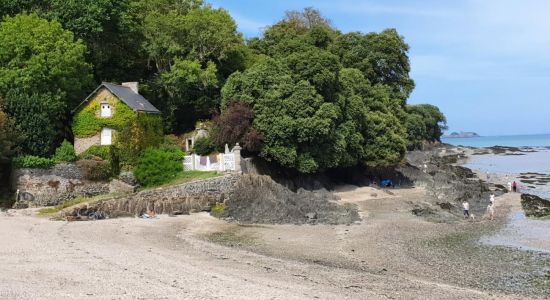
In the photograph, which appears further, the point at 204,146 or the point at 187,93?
the point at 187,93

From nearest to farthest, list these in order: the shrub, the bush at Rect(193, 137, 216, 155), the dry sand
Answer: the dry sand → the shrub → the bush at Rect(193, 137, 216, 155)

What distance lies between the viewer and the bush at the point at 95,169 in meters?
33.3

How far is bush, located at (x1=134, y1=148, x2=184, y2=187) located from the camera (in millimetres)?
33188

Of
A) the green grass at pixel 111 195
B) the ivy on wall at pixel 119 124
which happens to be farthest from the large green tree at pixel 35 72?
the green grass at pixel 111 195

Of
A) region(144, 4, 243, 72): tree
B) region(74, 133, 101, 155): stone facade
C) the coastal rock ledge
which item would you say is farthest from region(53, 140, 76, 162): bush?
the coastal rock ledge

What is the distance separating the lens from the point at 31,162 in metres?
31.9

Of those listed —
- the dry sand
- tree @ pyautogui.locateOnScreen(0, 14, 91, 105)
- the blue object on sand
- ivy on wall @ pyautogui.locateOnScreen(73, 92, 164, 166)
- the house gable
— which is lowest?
the dry sand

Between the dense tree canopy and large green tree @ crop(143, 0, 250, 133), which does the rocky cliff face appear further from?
large green tree @ crop(143, 0, 250, 133)

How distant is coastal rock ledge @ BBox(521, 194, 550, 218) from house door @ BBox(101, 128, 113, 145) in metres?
27.7

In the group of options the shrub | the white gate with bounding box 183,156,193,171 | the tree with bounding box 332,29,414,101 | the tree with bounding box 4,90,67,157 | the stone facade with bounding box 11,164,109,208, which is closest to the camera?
the shrub

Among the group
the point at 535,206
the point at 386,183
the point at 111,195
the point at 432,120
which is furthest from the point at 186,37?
the point at 432,120

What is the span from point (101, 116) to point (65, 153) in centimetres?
391

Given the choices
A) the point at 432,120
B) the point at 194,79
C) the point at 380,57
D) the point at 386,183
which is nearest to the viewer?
the point at 194,79

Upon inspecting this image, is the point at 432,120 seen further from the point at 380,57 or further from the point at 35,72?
the point at 35,72
